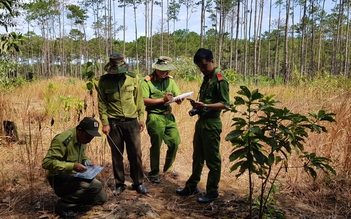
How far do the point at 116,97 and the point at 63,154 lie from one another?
2.98 feet

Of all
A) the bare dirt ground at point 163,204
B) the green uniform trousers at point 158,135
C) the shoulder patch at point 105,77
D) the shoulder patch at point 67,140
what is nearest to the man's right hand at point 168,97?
the green uniform trousers at point 158,135

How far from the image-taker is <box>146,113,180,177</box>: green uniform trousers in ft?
11.8

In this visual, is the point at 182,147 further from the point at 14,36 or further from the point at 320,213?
the point at 14,36

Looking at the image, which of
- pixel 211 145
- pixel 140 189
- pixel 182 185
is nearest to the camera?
pixel 211 145

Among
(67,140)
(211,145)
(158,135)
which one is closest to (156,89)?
(158,135)

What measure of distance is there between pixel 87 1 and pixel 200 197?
31912mm

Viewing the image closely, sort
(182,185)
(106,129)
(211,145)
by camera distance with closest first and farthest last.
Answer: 1. (211,145)
2. (106,129)
3. (182,185)

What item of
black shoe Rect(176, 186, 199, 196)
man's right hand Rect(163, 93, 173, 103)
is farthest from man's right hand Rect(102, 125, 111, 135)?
black shoe Rect(176, 186, 199, 196)

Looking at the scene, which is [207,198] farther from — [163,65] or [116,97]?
[163,65]

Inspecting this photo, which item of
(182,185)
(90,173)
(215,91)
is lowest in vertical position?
(182,185)

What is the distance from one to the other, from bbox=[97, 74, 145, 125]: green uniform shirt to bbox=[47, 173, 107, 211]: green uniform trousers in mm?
737

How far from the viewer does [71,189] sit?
2543 mm

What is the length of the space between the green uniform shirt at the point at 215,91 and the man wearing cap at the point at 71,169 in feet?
4.09

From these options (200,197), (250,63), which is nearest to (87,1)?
(250,63)
